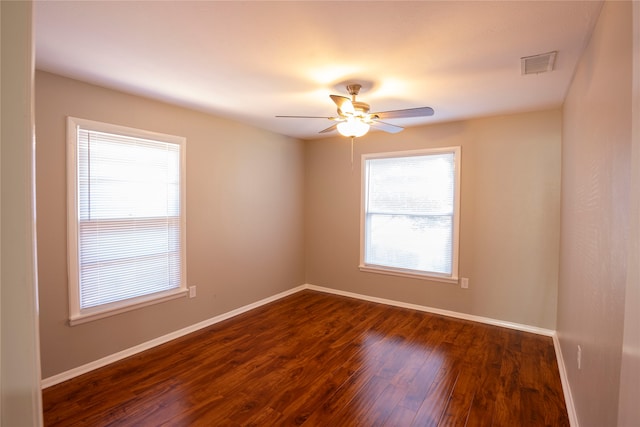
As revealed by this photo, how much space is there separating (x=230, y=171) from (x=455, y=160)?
107 inches

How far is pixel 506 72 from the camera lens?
2.34 m

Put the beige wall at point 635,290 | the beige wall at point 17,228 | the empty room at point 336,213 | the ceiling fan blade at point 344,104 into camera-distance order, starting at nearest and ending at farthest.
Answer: the beige wall at point 17,228 < the beige wall at point 635,290 < the empty room at point 336,213 < the ceiling fan blade at point 344,104

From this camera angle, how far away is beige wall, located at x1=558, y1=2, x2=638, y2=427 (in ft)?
3.87

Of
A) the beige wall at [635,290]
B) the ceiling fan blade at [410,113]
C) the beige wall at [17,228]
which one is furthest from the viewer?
the ceiling fan blade at [410,113]

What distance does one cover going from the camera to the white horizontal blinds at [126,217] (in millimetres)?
2586

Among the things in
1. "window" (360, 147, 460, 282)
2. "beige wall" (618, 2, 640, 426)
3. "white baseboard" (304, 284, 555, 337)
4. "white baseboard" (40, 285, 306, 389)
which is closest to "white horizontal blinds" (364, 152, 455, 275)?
"window" (360, 147, 460, 282)

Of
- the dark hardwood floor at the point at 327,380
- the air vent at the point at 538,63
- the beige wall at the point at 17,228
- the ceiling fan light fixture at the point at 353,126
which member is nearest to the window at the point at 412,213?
the dark hardwood floor at the point at 327,380

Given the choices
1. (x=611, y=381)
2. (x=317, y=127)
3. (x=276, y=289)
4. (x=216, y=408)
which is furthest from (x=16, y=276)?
(x=276, y=289)

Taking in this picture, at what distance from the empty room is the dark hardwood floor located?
2cm

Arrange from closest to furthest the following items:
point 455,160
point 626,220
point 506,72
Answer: point 626,220
point 506,72
point 455,160

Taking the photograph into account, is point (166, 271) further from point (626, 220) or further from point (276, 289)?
point (626, 220)

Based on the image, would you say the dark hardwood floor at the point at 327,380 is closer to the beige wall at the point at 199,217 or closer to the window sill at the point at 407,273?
the beige wall at the point at 199,217

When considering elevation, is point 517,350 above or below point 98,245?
below

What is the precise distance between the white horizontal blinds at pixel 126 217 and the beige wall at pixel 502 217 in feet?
8.64
